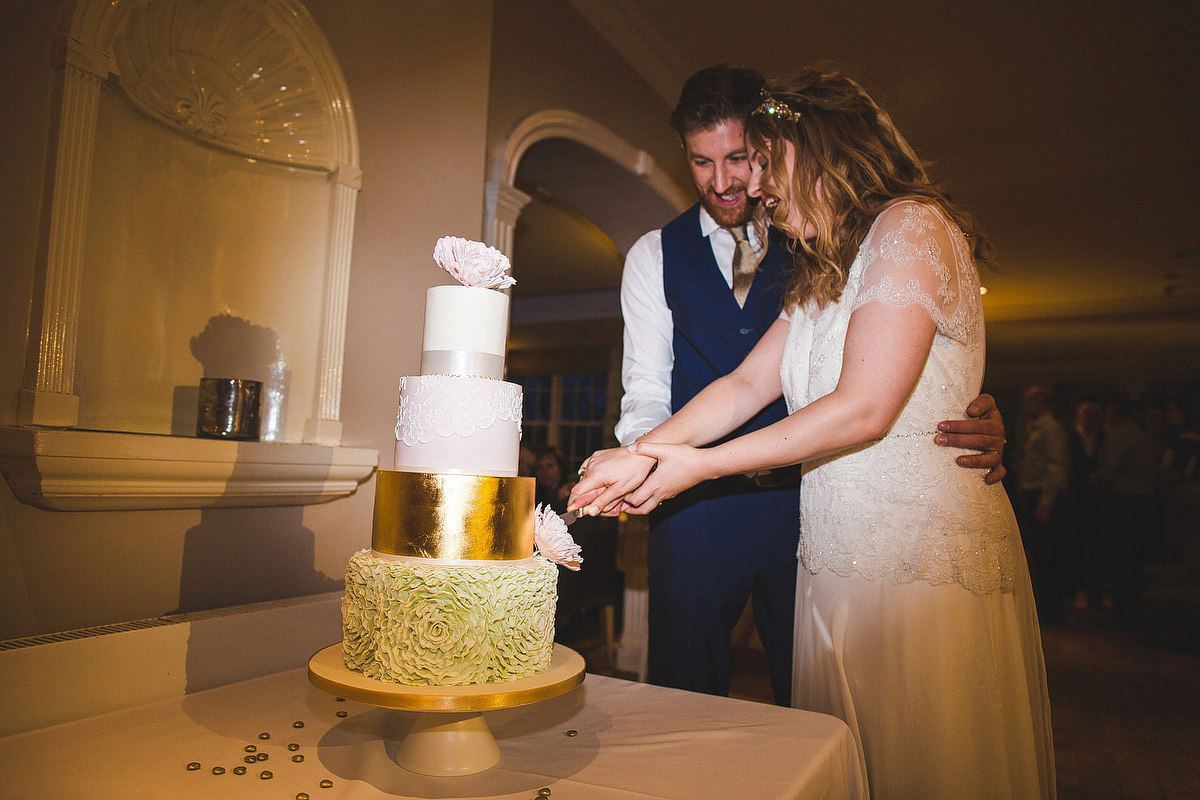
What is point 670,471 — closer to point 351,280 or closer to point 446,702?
point 446,702

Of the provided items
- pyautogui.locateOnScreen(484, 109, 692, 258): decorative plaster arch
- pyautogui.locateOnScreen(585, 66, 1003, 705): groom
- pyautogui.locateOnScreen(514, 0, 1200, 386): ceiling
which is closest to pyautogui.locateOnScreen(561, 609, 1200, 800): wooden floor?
pyautogui.locateOnScreen(585, 66, 1003, 705): groom

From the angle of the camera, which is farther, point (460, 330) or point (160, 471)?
point (160, 471)

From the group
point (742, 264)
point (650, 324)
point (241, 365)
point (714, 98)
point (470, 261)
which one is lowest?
point (241, 365)

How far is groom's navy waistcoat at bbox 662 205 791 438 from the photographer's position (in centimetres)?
202

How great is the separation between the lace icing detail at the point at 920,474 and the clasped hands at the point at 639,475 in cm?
29

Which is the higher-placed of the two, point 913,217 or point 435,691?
point 913,217

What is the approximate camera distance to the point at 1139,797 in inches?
110

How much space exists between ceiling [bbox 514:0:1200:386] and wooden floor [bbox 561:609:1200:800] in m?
2.19

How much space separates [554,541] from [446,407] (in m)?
0.26

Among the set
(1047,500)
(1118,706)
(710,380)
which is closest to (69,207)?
(710,380)

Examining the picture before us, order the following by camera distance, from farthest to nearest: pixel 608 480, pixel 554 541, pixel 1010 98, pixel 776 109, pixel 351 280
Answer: pixel 1010 98
pixel 351 280
pixel 776 109
pixel 608 480
pixel 554 541

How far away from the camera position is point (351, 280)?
200 cm

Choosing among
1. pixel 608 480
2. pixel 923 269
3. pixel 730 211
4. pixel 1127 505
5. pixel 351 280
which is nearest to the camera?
pixel 923 269

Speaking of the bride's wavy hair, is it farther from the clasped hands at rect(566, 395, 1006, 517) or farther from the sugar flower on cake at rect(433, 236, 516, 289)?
the sugar flower on cake at rect(433, 236, 516, 289)
